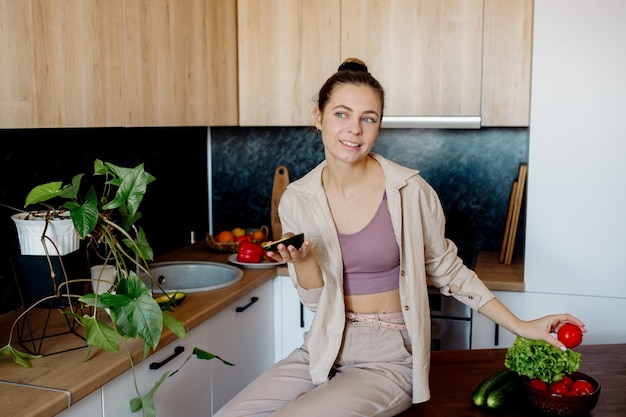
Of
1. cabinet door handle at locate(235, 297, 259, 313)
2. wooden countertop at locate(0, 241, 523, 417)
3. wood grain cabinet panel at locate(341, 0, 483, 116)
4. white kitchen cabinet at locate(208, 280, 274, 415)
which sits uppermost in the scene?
wood grain cabinet panel at locate(341, 0, 483, 116)

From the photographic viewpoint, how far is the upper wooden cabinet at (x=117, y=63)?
185 centimetres

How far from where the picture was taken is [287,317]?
3109 millimetres

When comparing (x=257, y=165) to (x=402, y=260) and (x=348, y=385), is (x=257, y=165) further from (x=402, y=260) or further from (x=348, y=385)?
(x=348, y=385)

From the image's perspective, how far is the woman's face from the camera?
78.0 inches

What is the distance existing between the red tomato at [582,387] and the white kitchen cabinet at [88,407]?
3.83ft

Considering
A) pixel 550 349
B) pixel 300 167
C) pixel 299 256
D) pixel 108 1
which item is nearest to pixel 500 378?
pixel 550 349

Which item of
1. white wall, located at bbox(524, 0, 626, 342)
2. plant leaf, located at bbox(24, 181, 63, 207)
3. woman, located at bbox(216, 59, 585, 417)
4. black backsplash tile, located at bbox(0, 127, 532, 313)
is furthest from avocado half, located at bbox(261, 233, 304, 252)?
white wall, located at bbox(524, 0, 626, 342)

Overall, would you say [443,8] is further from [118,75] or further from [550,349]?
[550,349]

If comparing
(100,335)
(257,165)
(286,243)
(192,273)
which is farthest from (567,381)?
(257,165)

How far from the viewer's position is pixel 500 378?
1.71 metres

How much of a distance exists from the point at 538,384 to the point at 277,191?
2105 mm

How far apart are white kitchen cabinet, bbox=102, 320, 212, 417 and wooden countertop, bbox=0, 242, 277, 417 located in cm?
6

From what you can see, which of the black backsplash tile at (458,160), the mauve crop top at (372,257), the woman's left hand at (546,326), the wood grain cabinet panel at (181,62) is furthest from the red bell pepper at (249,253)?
the woman's left hand at (546,326)

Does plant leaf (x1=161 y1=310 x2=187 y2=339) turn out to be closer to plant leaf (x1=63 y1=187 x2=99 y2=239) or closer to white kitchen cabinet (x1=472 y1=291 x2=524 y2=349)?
plant leaf (x1=63 y1=187 x2=99 y2=239)
